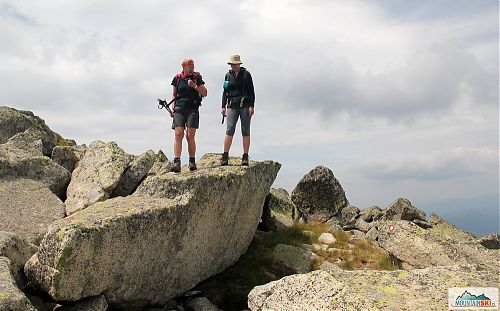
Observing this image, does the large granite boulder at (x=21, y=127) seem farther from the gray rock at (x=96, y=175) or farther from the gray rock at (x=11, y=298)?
the gray rock at (x=11, y=298)

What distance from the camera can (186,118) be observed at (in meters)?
17.1

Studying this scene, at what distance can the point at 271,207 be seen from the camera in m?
25.6

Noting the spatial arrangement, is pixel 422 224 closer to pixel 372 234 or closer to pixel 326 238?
pixel 372 234

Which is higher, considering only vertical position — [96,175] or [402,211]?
[96,175]

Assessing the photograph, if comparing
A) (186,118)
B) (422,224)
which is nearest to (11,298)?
(186,118)

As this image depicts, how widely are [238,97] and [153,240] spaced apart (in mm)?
7140

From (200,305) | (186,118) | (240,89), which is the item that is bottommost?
(200,305)

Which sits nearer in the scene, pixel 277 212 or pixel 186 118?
pixel 186 118

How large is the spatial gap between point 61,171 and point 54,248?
944cm

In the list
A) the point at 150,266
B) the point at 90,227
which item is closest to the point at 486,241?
the point at 150,266

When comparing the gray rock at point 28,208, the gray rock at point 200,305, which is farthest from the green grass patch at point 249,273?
the gray rock at point 28,208

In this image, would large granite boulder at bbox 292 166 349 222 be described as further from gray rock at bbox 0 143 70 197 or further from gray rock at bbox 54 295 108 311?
gray rock at bbox 54 295 108 311

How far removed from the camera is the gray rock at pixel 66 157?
2166 cm

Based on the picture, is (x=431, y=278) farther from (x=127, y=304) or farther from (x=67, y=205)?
(x=67, y=205)
